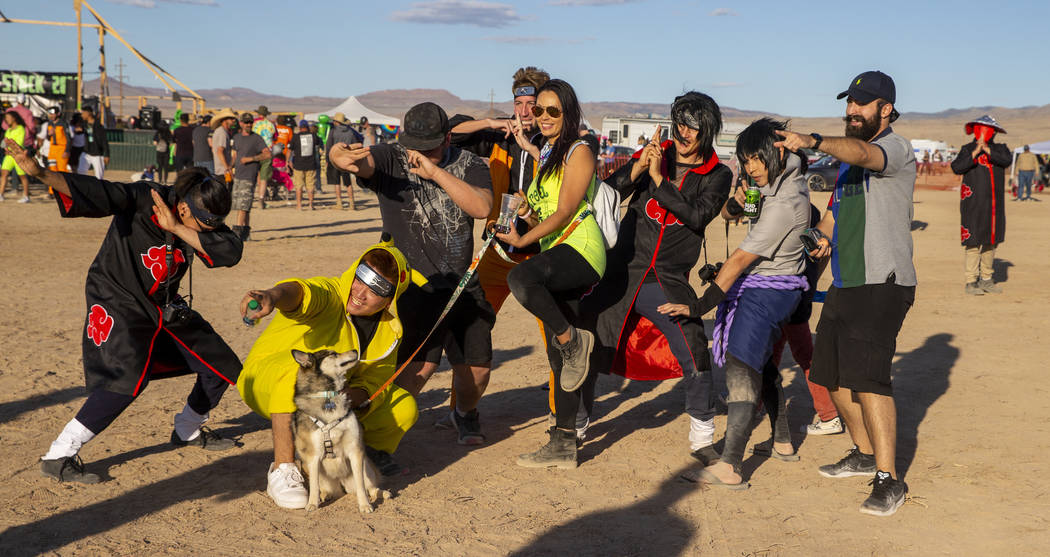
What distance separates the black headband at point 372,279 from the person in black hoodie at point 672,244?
133 centimetres

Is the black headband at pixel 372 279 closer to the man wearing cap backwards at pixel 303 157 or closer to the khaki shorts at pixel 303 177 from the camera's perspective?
the man wearing cap backwards at pixel 303 157

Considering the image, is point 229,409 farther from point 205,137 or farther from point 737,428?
point 205,137

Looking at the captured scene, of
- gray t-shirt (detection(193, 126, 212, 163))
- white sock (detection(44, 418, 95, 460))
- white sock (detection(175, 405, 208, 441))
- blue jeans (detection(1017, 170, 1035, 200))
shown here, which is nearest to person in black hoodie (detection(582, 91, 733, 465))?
white sock (detection(175, 405, 208, 441))

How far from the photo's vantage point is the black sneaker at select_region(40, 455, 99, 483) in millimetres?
4719

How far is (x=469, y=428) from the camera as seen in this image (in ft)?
18.9

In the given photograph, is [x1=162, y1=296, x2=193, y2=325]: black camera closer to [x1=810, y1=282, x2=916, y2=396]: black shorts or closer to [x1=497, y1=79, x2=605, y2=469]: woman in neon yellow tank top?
[x1=497, y1=79, x2=605, y2=469]: woman in neon yellow tank top

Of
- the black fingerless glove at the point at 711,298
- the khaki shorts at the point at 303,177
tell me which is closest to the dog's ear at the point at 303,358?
the black fingerless glove at the point at 711,298

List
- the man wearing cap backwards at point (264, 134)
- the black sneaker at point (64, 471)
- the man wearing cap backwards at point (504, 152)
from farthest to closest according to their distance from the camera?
the man wearing cap backwards at point (264, 134) < the man wearing cap backwards at point (504, 152) < the black sneaker at point (64, 471)

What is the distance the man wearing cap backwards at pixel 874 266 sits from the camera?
4.56 meters

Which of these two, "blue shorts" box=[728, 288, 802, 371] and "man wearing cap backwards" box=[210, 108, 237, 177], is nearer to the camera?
"blue shorts" box=[728, 288, 802, 371]

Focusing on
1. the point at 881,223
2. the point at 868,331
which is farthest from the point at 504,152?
the point at 868,331

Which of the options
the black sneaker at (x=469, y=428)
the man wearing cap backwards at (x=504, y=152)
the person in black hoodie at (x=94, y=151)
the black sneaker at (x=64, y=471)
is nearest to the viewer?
the black sneaker at (x=64, y=471)

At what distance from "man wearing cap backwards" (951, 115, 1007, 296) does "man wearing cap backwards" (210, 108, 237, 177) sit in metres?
10.5

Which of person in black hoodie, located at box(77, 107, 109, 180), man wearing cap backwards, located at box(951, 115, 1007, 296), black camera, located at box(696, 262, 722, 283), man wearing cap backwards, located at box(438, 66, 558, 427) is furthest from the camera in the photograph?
person in black hoodie, located at box(77, 107, 109, 180)
